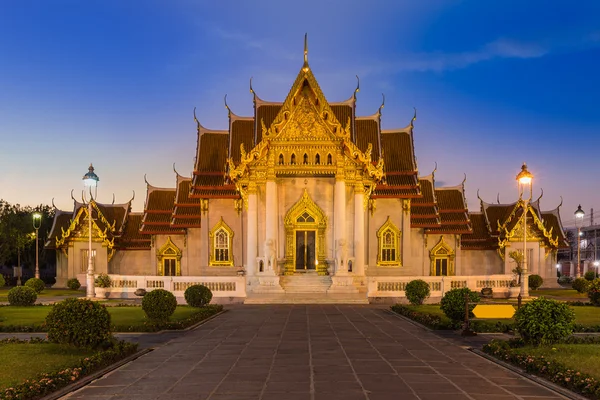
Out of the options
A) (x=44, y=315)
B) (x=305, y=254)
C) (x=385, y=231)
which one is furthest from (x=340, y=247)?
(x=44, y=315)

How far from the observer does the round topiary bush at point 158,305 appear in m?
21.1

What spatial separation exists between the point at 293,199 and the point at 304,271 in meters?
4.53

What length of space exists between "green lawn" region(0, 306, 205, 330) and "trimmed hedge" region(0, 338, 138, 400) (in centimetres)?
589

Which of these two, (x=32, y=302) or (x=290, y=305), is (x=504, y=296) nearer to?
(x=290, y=305)

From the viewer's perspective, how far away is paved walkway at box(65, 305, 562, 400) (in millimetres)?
11055

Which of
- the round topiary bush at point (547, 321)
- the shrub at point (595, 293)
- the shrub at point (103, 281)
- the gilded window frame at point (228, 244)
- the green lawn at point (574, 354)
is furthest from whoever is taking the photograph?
the gilded window frame at point (228, 244)

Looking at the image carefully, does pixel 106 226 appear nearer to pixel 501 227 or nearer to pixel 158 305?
pixel 158 305

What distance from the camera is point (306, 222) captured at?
38.5 meters

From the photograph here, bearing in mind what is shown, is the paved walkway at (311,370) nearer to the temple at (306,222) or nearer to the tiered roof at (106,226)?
the temple at (306,222)

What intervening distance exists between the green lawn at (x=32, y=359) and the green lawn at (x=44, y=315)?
489cm

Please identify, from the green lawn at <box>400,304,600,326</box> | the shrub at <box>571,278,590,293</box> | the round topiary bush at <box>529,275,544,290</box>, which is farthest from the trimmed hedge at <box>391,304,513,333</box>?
the round topiary bush at <box>529,275,544,290</box>

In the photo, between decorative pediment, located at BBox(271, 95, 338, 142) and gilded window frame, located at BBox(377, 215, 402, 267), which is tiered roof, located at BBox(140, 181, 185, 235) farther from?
gilded window frame, located at BBox(377, 215, 402, 267)

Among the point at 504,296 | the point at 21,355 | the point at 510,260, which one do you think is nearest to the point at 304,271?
the point at 504,296

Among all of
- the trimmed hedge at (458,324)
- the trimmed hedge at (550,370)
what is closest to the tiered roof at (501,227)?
the trimmed hedge at (458,324)
